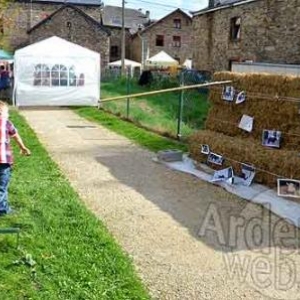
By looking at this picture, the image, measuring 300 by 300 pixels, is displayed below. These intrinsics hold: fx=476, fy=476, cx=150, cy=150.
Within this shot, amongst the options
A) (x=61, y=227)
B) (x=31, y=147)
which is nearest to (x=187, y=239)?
(x=61, y=227)

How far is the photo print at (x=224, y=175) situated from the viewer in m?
7.31

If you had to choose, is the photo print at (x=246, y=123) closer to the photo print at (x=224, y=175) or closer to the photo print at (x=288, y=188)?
the photo print at (x=224, y=175)

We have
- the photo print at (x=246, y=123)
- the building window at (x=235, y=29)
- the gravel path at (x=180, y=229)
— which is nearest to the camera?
the gravel path at (x=180, y=229)

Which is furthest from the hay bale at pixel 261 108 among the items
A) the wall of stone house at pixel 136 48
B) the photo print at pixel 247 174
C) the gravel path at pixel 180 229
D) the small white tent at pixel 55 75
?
the wall of stone house at pixel 136 48

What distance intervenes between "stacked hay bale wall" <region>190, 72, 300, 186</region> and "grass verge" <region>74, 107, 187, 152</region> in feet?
6.54

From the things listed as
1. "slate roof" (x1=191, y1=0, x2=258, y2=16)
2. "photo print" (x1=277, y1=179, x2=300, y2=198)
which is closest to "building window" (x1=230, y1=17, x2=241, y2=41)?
"slate roof" (x1=191, y1=0, x2=258, y2=16)

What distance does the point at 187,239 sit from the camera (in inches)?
198

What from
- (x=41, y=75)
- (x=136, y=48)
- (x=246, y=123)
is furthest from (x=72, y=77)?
(x=136, y=48)

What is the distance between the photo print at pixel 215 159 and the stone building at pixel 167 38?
166 feet

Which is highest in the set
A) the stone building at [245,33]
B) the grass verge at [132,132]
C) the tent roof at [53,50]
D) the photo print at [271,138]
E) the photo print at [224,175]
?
the stone building at [245,33]

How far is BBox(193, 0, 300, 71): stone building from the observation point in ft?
70.9

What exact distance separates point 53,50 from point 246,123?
1356 cm

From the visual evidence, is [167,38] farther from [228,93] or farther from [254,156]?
[254,156]

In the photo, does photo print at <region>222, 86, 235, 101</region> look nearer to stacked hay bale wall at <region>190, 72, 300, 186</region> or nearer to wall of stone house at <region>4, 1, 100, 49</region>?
stacked hay bale wall at <region>190, 72, 300, 186</region>
